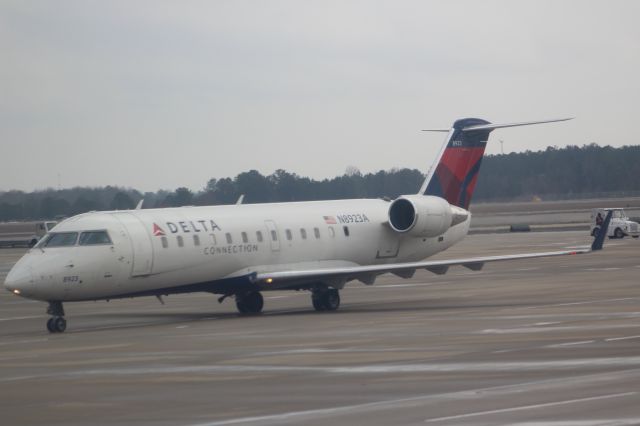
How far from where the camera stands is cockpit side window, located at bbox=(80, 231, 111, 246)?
27.0 metres

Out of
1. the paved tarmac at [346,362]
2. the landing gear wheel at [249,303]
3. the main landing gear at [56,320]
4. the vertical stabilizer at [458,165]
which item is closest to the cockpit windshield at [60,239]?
the main landing gear at [56,320]

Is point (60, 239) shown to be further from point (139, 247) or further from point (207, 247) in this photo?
point (207, 247)

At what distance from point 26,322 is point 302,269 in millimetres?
7351

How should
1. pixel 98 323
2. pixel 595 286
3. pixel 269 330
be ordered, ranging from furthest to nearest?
pixel 595 286
pixel 98 323
pixel 269 330

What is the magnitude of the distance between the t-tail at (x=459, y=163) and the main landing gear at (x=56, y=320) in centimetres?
1245

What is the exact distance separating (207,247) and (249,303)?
2.43 metres

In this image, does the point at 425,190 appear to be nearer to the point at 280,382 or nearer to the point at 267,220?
the point at 267,220

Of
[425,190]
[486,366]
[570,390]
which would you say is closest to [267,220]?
[425,190]

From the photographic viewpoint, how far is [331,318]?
27.4m

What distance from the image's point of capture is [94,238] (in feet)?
89.1

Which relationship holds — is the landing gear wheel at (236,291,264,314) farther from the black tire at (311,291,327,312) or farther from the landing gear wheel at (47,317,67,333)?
the landing gear wheel at (47,317,67,333)

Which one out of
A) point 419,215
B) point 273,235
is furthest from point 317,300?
point 419,215

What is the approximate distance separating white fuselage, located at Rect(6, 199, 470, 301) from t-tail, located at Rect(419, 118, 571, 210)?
1386mm

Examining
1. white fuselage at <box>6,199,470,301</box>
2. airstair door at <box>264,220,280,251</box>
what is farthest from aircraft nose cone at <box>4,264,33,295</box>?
airstair door at <box>264,220,280,251</box>
